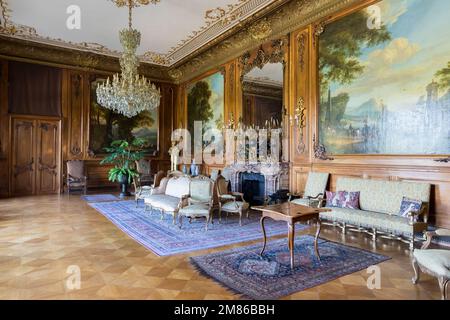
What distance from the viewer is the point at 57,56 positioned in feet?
34.0

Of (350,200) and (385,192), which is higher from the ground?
(385,192)

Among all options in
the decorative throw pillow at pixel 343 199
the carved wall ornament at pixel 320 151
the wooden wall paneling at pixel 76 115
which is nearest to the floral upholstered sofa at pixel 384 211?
the decorative throw pillow at pixel 343 199

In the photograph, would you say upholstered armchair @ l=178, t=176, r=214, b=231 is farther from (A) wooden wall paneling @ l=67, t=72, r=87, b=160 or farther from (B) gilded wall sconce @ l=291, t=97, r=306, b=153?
(A) wooden wall paneling @ l=67, t=72, r=87, b=160

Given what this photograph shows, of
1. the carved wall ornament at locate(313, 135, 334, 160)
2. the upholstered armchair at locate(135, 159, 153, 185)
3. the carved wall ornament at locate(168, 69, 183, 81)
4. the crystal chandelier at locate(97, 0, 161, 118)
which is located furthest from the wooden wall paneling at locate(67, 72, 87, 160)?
the carved wall ornament at locate(313, 135, 334, 160)

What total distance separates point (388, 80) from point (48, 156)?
10488 mm

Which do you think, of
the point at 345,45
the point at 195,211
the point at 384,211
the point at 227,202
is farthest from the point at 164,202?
the point at 345,45

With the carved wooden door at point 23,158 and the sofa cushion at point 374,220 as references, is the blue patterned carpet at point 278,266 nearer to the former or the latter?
the sofa cushion at point 374,220

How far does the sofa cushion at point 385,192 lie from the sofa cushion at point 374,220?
274 millimetres

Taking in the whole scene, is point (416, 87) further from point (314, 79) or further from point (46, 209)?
point (46, 209)

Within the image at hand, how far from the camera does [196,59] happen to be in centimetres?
1093

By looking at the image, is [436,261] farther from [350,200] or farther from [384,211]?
[350,200]

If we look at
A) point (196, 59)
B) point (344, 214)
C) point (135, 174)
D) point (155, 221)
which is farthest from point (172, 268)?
point (196, 59)

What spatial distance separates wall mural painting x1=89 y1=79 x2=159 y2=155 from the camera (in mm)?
11133

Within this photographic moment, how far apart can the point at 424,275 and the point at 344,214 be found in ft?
5.81
